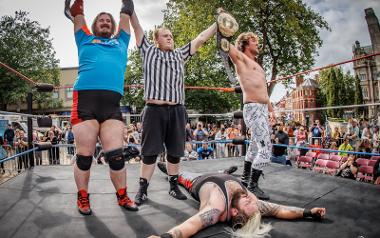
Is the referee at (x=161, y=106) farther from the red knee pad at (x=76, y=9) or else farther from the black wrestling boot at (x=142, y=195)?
the red knee pad at (x=76, y=9)

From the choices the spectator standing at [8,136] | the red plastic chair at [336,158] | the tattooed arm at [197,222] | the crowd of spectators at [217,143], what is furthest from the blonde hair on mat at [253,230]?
the spectator standing at [8,136]

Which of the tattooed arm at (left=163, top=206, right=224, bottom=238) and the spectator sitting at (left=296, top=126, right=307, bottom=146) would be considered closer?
the tattooed arm at (left=163, top=206, right=224, bottom=238)

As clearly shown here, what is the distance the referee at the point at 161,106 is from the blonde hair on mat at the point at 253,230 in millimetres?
789

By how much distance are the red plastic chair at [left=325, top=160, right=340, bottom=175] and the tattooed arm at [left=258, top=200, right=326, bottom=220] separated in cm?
451

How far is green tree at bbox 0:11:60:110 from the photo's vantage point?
18.8m

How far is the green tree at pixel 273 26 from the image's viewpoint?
1352 centimetres

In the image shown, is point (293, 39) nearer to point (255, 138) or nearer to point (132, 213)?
point (255, 138)

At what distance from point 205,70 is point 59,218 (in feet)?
58.8

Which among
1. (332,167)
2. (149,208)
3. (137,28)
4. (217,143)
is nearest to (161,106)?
(137,28)

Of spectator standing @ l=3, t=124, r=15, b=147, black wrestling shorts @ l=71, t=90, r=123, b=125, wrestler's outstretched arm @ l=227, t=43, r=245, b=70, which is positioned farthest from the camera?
spectator standing @ l=3, t=124, r=15, b=147

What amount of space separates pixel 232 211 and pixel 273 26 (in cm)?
1420

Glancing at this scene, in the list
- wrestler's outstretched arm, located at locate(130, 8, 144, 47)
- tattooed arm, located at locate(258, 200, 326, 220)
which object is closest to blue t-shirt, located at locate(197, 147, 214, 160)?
wrestler's outstretched arm, located at locate(130, 8, 144, 47)

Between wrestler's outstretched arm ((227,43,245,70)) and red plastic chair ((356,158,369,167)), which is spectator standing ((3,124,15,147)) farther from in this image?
red plastic chair ((356,158,369,167))

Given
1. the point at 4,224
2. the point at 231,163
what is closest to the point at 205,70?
the point at 231,163
